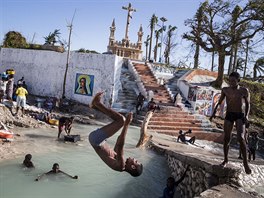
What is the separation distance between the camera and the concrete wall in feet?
71.5

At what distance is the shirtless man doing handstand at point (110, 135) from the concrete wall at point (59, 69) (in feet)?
55.0

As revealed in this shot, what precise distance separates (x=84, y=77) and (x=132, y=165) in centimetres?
1847

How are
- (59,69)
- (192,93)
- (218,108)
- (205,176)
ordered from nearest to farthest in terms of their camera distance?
(205,176)
(192,93)
(59,69)
(218,108)

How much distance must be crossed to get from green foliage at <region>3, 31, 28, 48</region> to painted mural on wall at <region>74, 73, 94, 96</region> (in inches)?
470

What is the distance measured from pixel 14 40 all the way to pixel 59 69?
1102 cm

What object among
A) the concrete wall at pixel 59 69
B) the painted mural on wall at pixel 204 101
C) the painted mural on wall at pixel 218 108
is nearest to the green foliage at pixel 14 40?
the concrete wall at pixel 59 69

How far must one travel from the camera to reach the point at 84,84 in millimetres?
22469

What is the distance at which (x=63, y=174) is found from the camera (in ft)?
30.3

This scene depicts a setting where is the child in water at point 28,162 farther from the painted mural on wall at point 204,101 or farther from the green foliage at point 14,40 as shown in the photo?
the green foliage at point 14,40

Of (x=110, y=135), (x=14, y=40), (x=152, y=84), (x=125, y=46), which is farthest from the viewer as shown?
(x=125, y=46)

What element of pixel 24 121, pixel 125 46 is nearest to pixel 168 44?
pixel 125 46

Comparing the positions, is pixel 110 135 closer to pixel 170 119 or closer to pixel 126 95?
pixel 170 119

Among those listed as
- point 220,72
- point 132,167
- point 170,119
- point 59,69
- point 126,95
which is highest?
point 220,72

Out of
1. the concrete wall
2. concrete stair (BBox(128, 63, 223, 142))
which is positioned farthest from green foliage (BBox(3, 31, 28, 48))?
concrete stair (BBox(128, 63, 223, 142))
